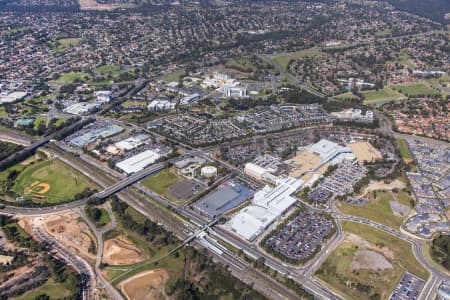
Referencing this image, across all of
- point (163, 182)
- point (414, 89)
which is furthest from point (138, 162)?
point (414, 89)

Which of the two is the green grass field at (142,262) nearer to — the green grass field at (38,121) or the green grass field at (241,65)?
the green grass field at (38,121)

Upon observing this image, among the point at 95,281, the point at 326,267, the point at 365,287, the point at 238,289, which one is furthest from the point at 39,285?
the point at 365,287

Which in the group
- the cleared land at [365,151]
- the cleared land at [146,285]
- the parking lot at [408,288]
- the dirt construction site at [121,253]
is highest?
the cleared land at [365,151]

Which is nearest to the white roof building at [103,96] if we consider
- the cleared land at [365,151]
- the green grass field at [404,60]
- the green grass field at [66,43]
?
the green grass field at [66,43]

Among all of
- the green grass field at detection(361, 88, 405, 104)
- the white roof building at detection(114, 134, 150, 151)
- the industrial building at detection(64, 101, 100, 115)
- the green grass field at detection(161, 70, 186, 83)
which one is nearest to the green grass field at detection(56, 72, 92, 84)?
the industrial building at detection(64, 101, 100, 115)

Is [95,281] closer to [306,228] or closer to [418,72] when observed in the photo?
[306,228]

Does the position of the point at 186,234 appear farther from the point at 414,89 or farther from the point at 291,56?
the point at 291,56

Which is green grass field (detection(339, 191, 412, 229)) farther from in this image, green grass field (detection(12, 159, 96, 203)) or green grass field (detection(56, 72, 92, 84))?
green grass field (detection(56, 72, 92, 84))
